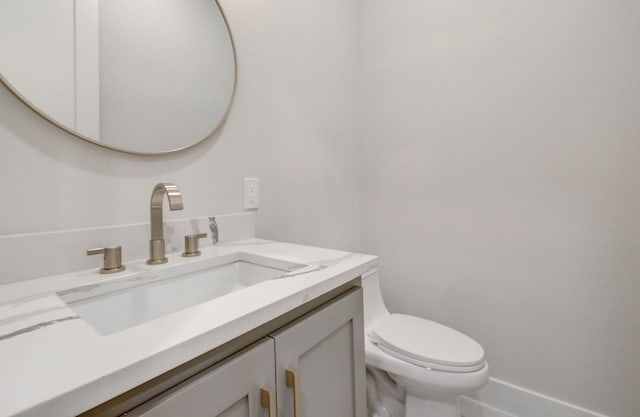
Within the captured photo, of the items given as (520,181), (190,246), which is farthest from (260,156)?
(520,181)

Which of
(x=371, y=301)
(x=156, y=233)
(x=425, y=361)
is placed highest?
(x=156, y=233)

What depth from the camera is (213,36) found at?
0.98 metres

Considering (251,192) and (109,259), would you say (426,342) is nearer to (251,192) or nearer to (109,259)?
(251,192)

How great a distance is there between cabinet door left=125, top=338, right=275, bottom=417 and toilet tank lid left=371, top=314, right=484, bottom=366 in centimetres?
69

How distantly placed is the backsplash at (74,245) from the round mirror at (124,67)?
0.22 metres

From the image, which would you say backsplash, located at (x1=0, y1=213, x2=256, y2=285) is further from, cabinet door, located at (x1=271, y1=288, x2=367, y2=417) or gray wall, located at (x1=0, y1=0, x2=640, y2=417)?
cabinet door, located at (x1=271, y1=288, x2=367, y2=417)

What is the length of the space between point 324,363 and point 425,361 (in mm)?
538

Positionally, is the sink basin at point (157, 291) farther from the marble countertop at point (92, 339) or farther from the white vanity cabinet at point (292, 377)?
the white vanity cabinet at point (292, 377)

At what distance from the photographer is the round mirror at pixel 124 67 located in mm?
641

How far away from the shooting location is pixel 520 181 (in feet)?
4.16

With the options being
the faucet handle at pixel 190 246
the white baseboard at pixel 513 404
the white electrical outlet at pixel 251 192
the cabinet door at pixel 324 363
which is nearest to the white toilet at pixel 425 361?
the cabinet door at pixel 324 363

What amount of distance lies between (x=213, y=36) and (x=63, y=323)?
37.1 inches

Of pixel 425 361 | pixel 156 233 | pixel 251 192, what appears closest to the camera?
pixel 156 233

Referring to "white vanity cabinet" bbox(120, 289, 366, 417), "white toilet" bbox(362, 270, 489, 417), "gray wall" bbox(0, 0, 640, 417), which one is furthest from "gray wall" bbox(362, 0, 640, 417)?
"white vanity cabinet" bbox(120, 289, 366, 417)
